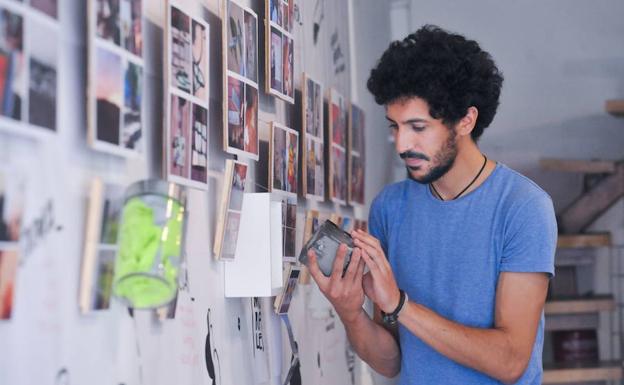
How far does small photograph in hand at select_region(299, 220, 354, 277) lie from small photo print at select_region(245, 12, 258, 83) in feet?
0.99

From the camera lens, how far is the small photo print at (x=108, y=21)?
3.26ft

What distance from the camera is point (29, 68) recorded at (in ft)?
2.85

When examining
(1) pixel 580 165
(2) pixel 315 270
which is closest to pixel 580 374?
(1) pixel 580 165

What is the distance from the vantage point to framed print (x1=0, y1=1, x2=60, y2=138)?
83 centimetres

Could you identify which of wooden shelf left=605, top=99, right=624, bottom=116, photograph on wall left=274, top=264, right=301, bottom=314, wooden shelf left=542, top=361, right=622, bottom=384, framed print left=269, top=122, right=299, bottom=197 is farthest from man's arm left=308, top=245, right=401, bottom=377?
wooden shelf left=605, top=99, right=624, bottom=116

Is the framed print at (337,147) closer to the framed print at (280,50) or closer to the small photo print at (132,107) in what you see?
the framed print at (280,50)

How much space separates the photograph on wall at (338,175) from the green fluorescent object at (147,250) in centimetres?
115

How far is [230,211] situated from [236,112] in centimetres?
17

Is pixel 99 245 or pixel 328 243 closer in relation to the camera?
pixel 99 245

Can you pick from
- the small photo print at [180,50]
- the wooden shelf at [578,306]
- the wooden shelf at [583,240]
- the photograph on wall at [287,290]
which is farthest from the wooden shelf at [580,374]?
the small photo print at [180,50]

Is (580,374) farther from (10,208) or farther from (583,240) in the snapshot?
(10,208)

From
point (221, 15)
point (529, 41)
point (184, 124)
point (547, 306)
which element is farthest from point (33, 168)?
point (529, 41)

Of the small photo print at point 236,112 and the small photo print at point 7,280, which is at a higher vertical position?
the small photo print at point 236,112

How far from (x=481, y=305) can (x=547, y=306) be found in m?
2.15
